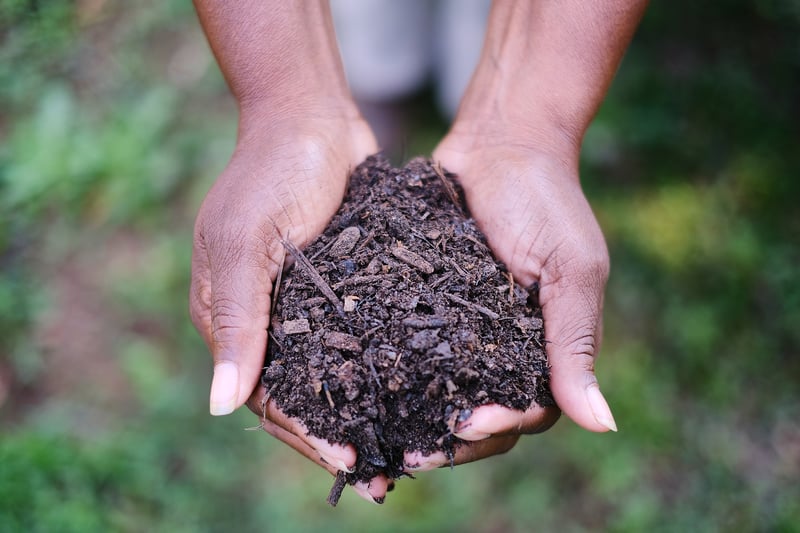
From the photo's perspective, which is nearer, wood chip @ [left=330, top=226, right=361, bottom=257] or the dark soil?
the dark soil

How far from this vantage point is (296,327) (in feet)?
6.86

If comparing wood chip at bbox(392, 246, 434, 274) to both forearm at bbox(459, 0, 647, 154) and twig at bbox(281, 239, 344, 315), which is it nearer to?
twig at bbox(281, 239, 344, 315)

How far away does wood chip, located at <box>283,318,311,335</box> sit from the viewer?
2088mm

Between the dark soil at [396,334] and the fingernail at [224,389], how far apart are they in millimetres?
121

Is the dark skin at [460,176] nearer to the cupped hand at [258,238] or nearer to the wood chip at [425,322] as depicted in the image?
the cupped hand at [258,238]

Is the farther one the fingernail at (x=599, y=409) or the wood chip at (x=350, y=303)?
the wood chip at (x=350, y=303)

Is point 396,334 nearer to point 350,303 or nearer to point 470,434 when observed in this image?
point 350,303

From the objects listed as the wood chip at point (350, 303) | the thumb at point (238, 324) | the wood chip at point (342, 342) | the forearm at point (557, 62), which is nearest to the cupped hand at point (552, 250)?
the forearm at point (557, 62)

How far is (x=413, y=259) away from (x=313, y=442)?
717 millimetres

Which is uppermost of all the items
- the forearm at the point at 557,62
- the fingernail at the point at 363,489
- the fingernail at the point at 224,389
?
the forearm at the point at 557,62

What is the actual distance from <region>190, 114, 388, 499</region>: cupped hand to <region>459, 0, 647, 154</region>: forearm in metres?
0.76

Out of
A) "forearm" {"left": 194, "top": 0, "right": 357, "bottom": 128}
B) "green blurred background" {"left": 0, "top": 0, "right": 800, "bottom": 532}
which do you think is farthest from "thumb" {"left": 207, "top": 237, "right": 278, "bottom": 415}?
"green blurred background" {"left": 0, "top": 0, "right": 800, "bottom": 532}

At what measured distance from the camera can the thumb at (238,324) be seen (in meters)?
2.01

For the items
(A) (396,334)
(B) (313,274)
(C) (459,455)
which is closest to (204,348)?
(B) (313,274)
